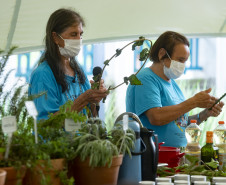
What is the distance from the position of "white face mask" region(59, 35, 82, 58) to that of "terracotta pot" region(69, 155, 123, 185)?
1.03 metres

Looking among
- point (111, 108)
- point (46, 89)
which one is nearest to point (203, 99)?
point (46, 89)

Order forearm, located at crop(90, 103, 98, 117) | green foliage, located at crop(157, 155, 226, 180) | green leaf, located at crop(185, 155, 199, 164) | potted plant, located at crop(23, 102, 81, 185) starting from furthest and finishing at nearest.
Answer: forearm, located at crop(90, 103, 98, 117)
green leaf, located at crop(185, 155, 199, 164)
green foliage, located at crop(157, 155, 226, 180)
potted plant, located at crop(23, 102, 81, 185)

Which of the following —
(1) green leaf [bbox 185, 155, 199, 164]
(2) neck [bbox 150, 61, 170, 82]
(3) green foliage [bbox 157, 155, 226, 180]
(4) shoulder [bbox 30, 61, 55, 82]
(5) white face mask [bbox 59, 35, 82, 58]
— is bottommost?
(3) green foliage [bbox 157, 155, 226, 180]

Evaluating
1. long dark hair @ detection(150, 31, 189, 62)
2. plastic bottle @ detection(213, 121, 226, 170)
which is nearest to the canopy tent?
long dark hair @ detection(150, 31, 189, 62)

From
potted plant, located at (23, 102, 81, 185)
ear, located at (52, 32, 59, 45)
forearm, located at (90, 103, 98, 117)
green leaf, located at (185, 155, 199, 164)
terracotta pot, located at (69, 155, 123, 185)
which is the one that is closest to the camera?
potted plant, located at (23, 102, 81, 185)

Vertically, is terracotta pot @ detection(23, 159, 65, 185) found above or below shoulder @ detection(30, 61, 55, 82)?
below

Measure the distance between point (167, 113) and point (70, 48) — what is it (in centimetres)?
68

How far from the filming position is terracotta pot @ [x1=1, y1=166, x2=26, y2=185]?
992 mm

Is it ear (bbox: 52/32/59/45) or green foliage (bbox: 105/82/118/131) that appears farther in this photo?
green foliage (bbox: 105/82/118/131)

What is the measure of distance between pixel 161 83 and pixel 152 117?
260 mm

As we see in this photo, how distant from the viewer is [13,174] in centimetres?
100

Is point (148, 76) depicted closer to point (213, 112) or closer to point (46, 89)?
point (213, 112)

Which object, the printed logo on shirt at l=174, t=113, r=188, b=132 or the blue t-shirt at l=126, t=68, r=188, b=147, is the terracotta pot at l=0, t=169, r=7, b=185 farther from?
the printed logo on shirt at l=174, t=113, r=188, b=132

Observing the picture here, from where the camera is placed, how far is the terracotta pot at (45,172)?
1020mm
